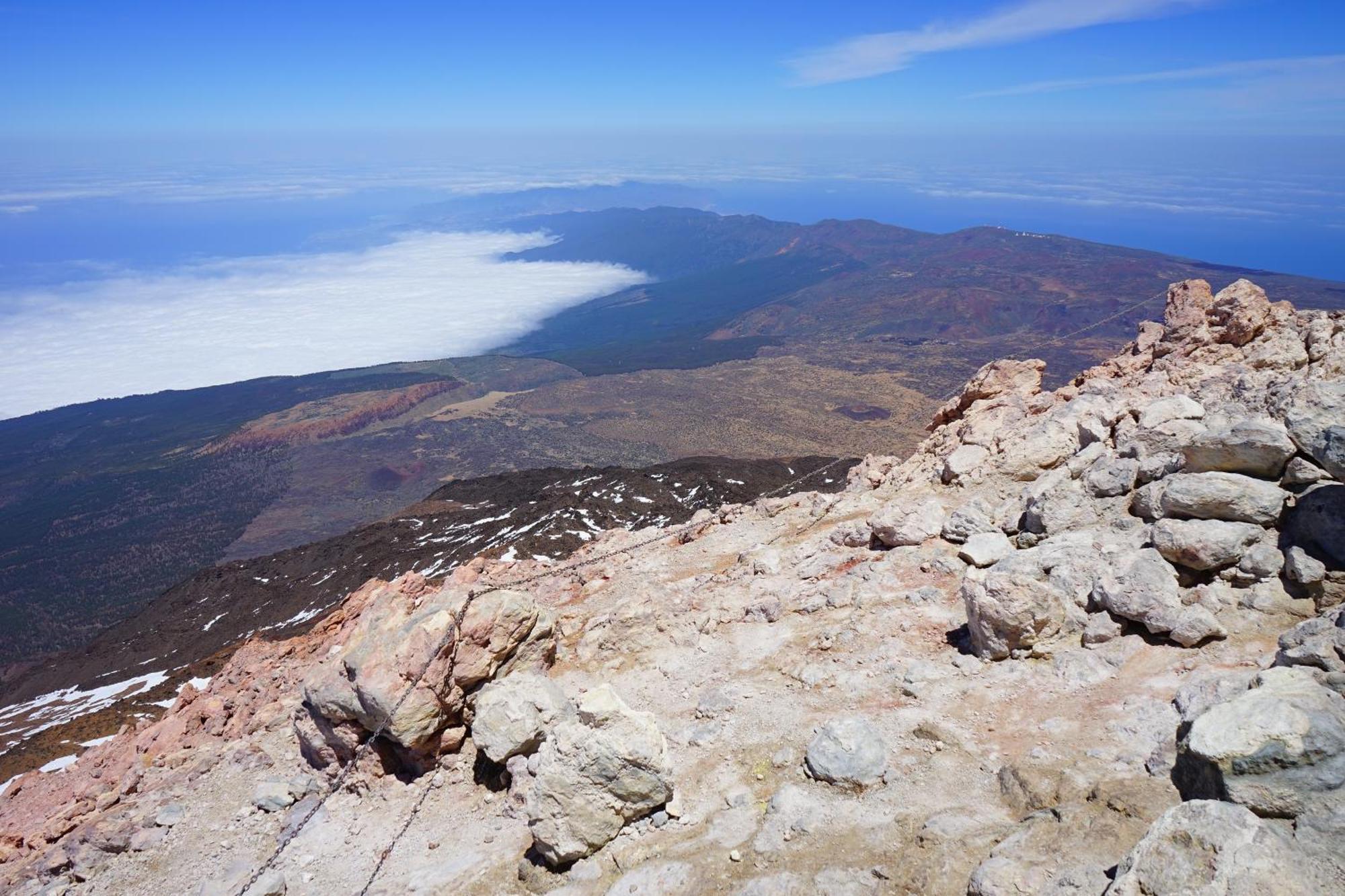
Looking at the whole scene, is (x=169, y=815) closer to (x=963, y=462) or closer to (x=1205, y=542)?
(x=1205, y=542)

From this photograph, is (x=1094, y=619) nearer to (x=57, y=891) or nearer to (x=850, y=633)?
(x=850, y=633)

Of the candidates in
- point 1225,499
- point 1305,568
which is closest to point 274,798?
point 1225,499

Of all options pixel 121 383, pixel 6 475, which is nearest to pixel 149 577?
pixel 6 475

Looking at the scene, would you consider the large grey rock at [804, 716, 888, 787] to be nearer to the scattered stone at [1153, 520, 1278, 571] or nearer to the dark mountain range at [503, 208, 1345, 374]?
the scattered stone at [1153, 520, 1278, 571]

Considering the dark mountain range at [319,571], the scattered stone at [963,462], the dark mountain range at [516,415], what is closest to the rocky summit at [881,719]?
the scattered stone at [963,462]

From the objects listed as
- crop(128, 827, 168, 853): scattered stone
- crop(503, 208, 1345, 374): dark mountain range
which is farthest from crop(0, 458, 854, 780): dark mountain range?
crop(503, 208, 1345, 374): dark mountain range
